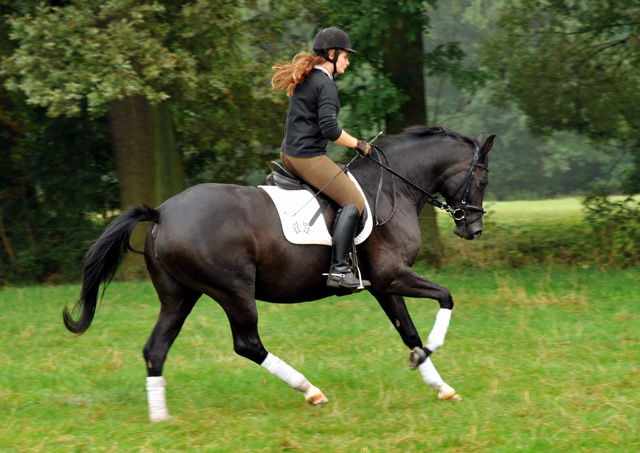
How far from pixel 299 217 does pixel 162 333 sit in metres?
1.42

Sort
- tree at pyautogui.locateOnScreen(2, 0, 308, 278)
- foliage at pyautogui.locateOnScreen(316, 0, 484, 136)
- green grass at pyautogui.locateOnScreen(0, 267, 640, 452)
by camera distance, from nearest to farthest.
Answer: green grass at pyautogui.locateOnScreen(0, 267, 640, 452) < tree at pyautogui.locateOnScreen(2, 0, 308, 278) < foliage at pyautogui.locateOnScreen(316, 0, 484, 136)

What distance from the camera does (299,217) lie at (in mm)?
6000

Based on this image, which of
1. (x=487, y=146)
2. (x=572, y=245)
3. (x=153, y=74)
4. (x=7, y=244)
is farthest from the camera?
(x=7, y=244)

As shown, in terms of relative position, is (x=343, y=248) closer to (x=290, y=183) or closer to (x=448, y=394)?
(x=290, y=183)

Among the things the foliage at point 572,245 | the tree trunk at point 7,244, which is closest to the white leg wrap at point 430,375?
the foliage at point 572,245

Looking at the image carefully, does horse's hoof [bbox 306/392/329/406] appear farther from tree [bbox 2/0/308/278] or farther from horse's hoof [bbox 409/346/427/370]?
tree [bbox 2/0/308/278]

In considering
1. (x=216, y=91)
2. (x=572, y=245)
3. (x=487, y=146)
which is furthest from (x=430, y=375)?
(x=572, y=245)

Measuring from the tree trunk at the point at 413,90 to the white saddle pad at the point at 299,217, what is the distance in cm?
778

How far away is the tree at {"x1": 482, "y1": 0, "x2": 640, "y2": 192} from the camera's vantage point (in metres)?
15.0

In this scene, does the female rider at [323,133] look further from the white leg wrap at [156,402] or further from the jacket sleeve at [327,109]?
the white leg wrap at [156,402]

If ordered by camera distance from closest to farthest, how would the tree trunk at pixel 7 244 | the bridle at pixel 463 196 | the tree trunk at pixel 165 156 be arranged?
1. the bridle at pixel 463 196
2. the tree trunk at pixel 165 156
3. the tree trunk at pixel 7 244

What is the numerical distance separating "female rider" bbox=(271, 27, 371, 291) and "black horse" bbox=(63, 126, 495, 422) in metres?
0.19

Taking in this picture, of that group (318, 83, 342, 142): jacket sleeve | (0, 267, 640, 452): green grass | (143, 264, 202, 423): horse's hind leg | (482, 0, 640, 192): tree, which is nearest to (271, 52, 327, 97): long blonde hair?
(318, 83, 342, 142): jacket sleeve

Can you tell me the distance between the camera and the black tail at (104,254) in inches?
234
